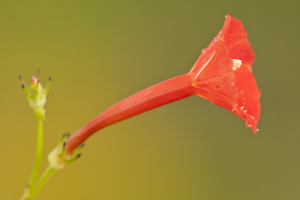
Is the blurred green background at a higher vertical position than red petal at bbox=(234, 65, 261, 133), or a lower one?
higher

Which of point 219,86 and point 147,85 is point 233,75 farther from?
point 147,85

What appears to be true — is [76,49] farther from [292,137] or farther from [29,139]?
[292,137]

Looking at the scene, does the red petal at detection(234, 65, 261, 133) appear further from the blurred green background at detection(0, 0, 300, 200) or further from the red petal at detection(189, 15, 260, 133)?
the blurred green background at detection(0, 0, 300, 200)

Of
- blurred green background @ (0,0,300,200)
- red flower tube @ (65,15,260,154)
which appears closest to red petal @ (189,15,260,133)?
red flower tube @ (65,15,260,154)

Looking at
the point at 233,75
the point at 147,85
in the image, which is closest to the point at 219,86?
the point at 233,75

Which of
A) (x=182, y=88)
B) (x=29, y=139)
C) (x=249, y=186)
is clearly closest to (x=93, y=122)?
(x=182, y=88)

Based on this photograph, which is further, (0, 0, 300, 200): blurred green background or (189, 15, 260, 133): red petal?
(0, 0, 300, 200): blurred green background
